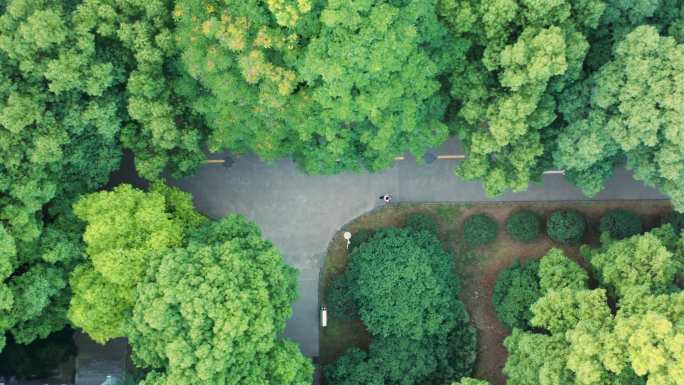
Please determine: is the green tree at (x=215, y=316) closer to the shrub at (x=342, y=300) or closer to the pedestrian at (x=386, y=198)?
the shrub at (x=342, y=300)

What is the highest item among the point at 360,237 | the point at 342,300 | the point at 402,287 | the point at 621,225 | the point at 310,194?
the point at 310,194

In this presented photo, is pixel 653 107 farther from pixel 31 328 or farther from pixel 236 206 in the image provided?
pixel 31 328

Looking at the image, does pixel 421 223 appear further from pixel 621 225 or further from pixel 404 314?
pixel 621 225

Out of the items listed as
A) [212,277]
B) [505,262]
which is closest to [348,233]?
[505,262]

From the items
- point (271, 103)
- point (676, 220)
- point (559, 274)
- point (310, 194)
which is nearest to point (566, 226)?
point (676, 220)

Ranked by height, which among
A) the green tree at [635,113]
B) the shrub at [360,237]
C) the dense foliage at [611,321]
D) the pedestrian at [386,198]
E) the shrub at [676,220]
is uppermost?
the green tree at [635,113]

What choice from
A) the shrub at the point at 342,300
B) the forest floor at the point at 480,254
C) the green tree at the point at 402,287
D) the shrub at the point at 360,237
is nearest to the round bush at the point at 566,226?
the forest floor at the point at 480,254
